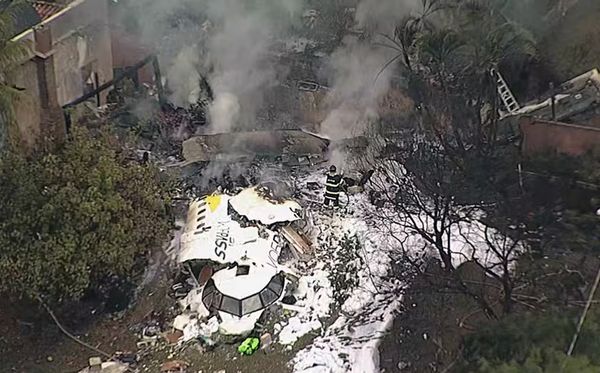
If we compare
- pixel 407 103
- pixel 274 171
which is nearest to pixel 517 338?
pixel 274 171

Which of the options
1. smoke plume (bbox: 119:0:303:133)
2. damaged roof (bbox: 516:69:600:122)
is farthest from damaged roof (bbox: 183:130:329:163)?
damaged roof (bbox: 516:69:600:122)

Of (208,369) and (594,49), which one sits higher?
(594,49)

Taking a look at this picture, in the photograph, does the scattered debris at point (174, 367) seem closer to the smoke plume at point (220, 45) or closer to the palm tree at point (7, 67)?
the palm tree at point (7, 67)

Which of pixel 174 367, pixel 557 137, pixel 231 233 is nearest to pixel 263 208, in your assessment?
pixel 231 233

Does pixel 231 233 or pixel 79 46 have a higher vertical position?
pixel 79 46

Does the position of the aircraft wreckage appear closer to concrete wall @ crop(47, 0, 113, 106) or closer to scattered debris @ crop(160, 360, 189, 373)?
scattered debris @ crop(160, 360, 189, 373)

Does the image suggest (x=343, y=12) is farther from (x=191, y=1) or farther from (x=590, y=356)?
(x=590, y=356)

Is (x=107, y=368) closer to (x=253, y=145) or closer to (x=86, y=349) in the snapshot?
(x=86, y=349)
